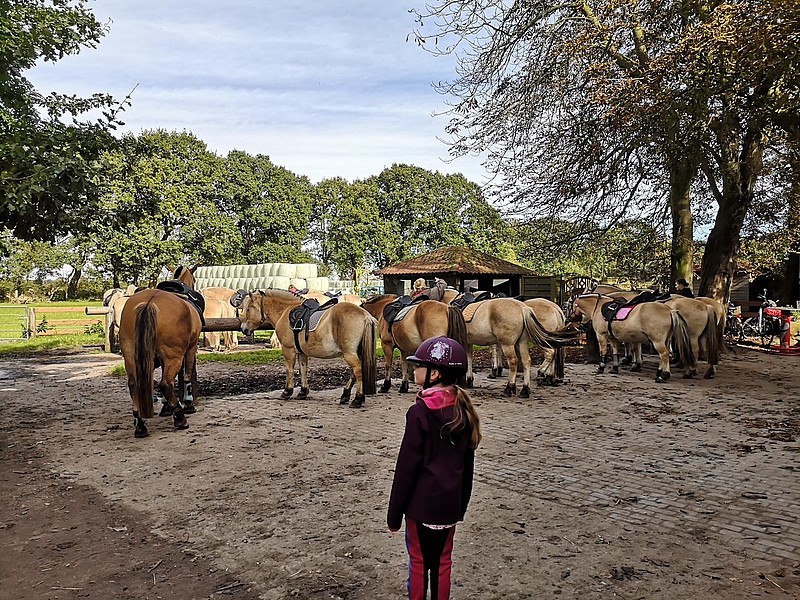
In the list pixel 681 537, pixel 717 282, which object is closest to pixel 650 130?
pixel 717 282

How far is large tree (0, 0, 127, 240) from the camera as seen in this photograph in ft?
21.3

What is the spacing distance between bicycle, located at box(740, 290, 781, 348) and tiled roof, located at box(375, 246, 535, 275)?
40.8 ft

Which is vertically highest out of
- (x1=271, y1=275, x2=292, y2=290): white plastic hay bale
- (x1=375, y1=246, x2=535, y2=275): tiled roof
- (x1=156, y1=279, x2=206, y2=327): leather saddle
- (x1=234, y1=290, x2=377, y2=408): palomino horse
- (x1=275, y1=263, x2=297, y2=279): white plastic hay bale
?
(x1=375, y1=246, x2=535, y2=275): tiled roof

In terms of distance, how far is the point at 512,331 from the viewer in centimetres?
Result: 1002

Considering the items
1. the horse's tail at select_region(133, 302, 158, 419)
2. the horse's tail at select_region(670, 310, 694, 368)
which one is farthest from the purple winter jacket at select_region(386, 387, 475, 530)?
the horse's tail at select_region(670, 310, 694, 368)

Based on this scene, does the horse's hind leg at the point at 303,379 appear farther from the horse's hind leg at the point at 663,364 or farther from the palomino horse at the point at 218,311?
the palomino horse at the point at 218,311

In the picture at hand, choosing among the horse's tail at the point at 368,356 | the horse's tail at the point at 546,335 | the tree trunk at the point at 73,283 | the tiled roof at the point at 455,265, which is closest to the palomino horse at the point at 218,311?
the horse's tail at the point at 368,356

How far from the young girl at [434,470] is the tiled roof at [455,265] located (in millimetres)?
26672

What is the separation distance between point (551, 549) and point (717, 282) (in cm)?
1368

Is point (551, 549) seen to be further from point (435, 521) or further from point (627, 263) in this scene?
point (627, 263)

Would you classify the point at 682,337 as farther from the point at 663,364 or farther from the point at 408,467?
the point at 408,467

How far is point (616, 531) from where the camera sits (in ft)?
14.5

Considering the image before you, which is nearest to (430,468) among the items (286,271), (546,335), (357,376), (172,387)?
(172,387)

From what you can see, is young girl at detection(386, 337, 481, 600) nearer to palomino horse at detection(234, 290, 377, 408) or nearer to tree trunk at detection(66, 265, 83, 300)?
palomino horse at detection(234, 290, 377, 408)
